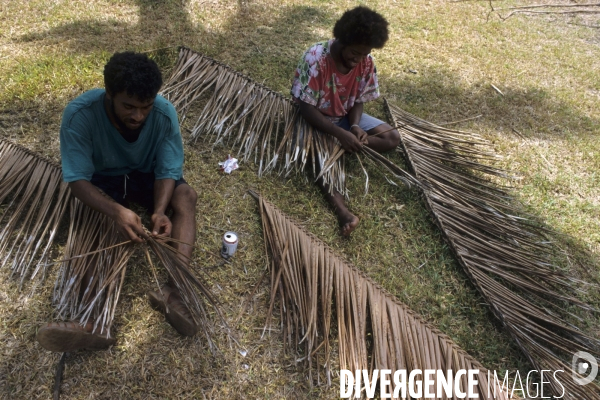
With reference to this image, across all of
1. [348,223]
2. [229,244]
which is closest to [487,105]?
[348,223]

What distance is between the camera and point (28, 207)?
2514mm

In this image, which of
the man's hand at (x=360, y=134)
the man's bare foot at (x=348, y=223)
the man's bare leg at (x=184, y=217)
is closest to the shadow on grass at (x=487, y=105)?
the man's hand at (x=360, y=134)

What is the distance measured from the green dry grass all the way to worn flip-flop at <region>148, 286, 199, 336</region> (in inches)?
3.9

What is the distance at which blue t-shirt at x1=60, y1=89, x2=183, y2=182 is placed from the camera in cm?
197

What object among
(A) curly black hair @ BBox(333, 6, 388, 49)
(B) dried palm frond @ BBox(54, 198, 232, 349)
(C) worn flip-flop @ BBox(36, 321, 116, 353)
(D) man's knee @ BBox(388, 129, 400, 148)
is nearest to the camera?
(C) worn flip-flop @ BBox(36, 321, 116, 353)

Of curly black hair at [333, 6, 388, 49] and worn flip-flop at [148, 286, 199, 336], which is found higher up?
curly black hair at [333, 6, 388, 49]

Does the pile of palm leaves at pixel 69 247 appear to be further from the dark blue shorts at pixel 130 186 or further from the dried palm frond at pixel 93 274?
the dark blue shorts at pixel 130 186

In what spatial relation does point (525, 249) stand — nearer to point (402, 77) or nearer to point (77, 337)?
point (402, 77)

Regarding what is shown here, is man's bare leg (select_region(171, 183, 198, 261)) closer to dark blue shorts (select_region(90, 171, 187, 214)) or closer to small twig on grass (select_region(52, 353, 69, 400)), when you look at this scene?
dark blue shorts (select_region(90, 171, 187, 214))

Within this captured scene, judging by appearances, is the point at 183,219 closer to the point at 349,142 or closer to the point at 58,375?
the point at 58,375

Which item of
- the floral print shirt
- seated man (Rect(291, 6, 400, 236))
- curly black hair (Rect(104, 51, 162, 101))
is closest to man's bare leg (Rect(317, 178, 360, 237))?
seated man (Rect(291, 6, 400, 236))

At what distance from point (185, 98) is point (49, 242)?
1527 mm

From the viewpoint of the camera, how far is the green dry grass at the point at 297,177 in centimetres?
202

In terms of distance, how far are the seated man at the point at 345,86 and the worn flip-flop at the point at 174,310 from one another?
111cm
